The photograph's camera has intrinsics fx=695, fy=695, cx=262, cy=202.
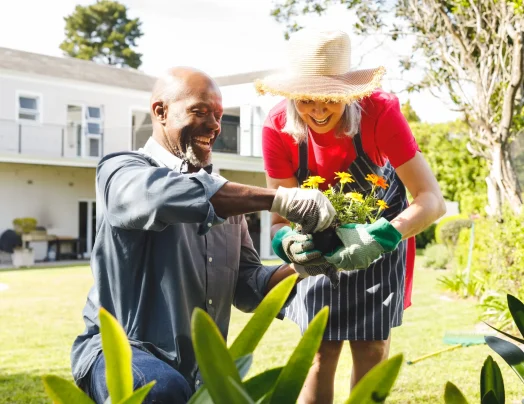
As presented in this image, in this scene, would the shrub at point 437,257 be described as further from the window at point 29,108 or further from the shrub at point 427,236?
the window at point 29,108

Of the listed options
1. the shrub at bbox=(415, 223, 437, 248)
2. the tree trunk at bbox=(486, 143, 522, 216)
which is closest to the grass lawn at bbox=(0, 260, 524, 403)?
the tree trunk at bbox=(486, 143, 522, 216)

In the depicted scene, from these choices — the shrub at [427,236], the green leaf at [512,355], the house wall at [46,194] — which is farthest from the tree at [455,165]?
the green leaf at [512,355]

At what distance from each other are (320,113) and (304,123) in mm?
130

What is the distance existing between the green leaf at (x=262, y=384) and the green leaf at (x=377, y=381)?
0.51 feet

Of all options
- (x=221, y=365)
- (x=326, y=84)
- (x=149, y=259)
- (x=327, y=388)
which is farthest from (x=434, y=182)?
(x=221, y=365)

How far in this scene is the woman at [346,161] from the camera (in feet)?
10.4

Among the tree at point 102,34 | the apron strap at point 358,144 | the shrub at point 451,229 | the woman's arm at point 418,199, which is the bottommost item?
the shrub at point 451,229

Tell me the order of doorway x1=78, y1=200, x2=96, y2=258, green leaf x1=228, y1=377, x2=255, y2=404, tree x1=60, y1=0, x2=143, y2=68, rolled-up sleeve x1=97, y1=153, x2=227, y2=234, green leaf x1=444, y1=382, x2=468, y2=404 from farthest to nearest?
tree x1=60, y1=0, x2=143, y2=68, doorway x1=78, y1=200, x2=96, y2=258, rolled-up sleeve x1=97, y1=153, x2=227, y2=234, green leaf x1=444, y1=382, x2=468, y2=404, green leaf x1=228, y1=377, x2=255, y2=404

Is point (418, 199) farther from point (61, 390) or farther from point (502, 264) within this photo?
point (502, 264)

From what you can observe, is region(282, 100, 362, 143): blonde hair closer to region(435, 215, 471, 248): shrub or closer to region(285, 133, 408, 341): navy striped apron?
region(285, 133, 408, 341): navy striped apron

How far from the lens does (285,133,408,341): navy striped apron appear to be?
343 centimetres

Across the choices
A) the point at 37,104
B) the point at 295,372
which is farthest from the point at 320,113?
the point at 37,104

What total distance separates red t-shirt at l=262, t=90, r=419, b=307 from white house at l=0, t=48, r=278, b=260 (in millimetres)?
20117

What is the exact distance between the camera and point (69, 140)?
83.4ft
